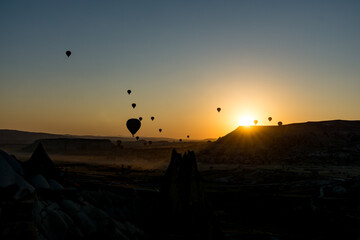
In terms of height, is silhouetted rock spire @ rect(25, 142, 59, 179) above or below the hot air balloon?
below

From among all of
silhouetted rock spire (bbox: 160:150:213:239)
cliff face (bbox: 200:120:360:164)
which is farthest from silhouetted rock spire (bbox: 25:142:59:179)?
cliff face (bbox: 200:120:360:164)

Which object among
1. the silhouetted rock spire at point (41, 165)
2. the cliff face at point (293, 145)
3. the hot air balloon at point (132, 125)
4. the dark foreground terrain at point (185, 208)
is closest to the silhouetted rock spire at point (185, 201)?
the dark foreground terrain at point (185, 208)

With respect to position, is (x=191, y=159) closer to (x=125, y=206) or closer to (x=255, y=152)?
(x=125, y=206)

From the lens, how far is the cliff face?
139000 millimetres

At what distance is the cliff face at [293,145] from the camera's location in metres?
139

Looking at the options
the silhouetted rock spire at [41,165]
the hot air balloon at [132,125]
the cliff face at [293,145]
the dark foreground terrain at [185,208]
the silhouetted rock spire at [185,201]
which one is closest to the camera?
the dark foreground terrain at [185,208]

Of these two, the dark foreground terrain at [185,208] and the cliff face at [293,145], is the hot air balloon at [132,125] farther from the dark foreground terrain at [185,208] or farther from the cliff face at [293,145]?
the dark foreground terrain at [185,208]

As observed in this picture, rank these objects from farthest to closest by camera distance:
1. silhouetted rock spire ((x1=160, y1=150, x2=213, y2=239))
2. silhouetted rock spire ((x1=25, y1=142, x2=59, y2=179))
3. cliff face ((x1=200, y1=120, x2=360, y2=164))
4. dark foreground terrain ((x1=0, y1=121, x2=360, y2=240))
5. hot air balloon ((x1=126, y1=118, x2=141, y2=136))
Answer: hot air balloon ((x1=126, y1=118, x2=141, y2=136)) → cliff face ((x1=200, y1=120, x2=360, y2=164)) → silhouetted rock spire ((x1=160, y1=150, x2=213, y2=239)) → silhouetted rock spire ((x1=25, y1=142, x2=59, y2=179)) → dark foreground terrain ((x1=0, y1=121, x2=360, y2=240))

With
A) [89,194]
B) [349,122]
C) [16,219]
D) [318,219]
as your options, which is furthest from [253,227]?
[349,122]

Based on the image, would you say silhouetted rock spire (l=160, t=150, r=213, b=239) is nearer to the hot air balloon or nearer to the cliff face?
the hot air balloon

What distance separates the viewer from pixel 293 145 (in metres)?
152

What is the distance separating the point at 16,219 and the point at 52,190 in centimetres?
911

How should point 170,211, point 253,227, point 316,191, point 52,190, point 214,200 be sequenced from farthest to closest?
point 316,191 < point 214,200 < point 253,227 < point 170,211 < point 52,190

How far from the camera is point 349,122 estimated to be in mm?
172000
